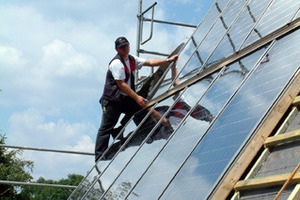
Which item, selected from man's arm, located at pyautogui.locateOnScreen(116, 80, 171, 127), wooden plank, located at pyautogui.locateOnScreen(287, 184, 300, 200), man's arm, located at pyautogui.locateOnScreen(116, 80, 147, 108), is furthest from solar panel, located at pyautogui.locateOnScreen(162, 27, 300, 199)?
man's arm, located at pyautogui.locateOnScreen(116, 80, 147, 108)

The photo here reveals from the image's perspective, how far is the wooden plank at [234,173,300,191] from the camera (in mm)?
3055

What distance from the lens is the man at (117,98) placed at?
21.7ft

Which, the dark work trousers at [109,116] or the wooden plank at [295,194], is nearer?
the wooden plank at [295,194]

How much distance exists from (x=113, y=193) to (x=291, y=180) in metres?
2.71

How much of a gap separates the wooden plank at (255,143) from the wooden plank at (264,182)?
0.07m

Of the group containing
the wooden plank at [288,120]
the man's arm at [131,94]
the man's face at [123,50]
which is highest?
the man's face at [123,50]

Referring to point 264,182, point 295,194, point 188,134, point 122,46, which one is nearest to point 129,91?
point 122,46

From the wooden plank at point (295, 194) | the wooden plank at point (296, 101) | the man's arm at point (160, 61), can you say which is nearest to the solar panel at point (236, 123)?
the wooden plank at point (296, 101)

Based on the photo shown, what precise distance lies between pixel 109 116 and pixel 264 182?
12.5ft

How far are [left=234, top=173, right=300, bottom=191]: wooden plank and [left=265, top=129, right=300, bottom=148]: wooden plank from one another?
33 cm

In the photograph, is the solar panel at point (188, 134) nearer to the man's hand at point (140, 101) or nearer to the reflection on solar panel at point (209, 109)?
the reflection on solar panel at point (209, 109)

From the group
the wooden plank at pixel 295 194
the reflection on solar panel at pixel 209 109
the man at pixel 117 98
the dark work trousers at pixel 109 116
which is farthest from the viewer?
the dark work trousers at pixel 109 116

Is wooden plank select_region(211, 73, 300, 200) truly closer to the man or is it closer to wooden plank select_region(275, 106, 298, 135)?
wooden plank select_region(275, 106, 298, 135)

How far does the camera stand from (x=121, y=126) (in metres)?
6.91
